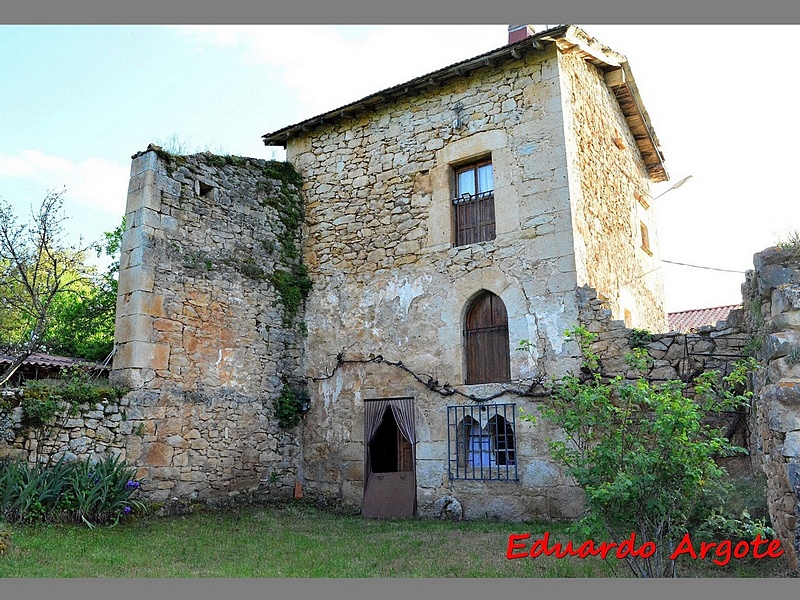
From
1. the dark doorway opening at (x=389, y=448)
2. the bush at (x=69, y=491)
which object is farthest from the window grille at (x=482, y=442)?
the bush at (x=69, y=491)

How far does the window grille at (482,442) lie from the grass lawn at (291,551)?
718 mm

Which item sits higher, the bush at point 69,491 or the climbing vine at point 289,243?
the climbing vine at point 289,243

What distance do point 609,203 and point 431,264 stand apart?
323 centimetres

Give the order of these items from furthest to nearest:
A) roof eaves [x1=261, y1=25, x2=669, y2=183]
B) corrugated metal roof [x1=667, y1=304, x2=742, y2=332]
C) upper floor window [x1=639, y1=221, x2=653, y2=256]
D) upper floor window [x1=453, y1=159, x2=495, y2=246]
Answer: corrugated metal roof [x1=667, y1=304, x2=742, y2=332], upper floor window [x1=639, y1=221, x2=653, y2=256], upper floor window [x1=453, y1=159, x2=495, y2=246], roof eaves [x1=261, y1=25, x2=669, y2=183]

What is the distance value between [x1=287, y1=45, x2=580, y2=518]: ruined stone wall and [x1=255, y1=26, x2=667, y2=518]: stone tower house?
0.02 meters

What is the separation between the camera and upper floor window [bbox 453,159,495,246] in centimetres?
1038

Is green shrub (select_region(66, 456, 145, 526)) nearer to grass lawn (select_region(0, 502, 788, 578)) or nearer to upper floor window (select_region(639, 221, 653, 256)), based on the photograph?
grass lawn (select_region(0, 502, 788, 578))

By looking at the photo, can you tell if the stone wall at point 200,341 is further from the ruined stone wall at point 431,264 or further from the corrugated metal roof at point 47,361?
the corrugated metal roof at point 47,361

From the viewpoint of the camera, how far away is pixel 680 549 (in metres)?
5.44

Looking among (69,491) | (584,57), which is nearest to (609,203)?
(584,57)

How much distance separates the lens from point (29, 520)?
7.44 metres

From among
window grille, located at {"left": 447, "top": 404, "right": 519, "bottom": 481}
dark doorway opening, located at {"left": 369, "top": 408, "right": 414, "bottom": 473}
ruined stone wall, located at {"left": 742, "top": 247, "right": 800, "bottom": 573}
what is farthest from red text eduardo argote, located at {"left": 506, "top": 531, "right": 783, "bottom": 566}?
dark doorway opening, located at {"left": 369, "top": 408, "right": 414, "bottom": 473}

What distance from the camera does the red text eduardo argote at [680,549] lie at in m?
5.38

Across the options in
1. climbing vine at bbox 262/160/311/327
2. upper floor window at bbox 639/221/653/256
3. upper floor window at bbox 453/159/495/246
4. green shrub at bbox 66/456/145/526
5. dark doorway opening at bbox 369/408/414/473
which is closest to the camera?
green shrub at bbox 66/456/145/526
